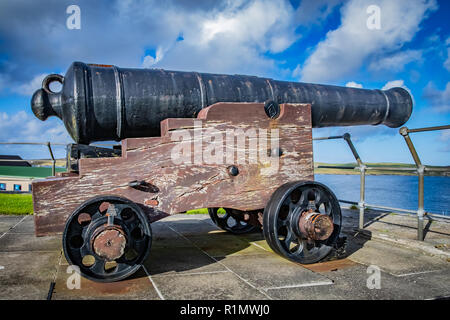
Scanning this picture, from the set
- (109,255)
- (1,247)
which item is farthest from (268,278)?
(1,247)

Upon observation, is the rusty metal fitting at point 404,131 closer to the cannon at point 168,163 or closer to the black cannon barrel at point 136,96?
the black cannon barrel at point 136,96

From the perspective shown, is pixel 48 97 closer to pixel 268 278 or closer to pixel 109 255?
pixel 109 255

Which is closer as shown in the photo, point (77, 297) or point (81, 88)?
point (77, 297)

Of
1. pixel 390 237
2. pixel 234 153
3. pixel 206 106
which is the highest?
pixel 206 106

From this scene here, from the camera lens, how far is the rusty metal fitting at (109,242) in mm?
2711

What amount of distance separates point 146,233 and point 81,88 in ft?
4.65

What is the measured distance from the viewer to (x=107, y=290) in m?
2.65

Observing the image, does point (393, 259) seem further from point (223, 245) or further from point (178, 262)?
point (178, 262)

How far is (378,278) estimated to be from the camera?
114 inches

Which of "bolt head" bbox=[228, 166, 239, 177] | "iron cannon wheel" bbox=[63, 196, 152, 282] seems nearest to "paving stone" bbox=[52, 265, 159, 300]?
"iron cannon wheel" bbox=[63, 196, 152, 282]

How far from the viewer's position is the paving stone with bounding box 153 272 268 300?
2465 millimetres

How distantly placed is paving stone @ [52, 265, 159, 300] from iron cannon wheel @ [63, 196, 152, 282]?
2.8 inches

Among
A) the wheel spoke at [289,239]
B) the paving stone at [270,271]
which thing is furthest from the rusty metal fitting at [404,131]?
the paving stone at [270,271]
